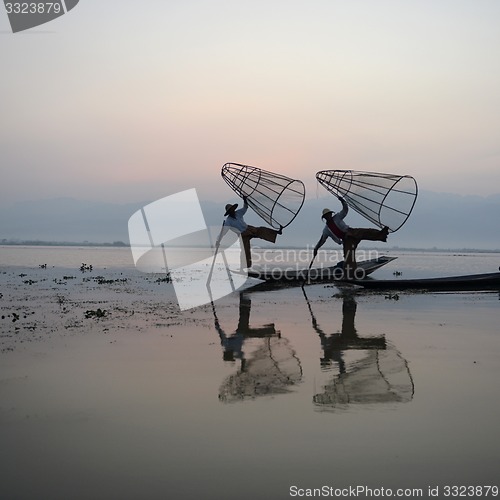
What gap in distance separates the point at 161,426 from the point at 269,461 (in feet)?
4.31

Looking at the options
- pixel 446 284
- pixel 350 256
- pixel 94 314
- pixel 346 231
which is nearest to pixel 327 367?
pixel 94 314

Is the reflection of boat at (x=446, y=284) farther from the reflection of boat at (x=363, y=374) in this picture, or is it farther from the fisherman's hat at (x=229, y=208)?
the reflection of boat at (x=363, y=374)

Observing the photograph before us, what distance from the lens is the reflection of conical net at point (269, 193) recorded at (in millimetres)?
23625

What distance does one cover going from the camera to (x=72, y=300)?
675 inches

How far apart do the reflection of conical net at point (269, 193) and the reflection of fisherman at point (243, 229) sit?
0.49 metres

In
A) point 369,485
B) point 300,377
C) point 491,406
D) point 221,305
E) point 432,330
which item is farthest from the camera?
point 221,305

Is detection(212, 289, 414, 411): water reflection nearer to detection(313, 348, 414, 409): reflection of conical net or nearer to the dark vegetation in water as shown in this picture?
detection(313, 348, 414, 409): reflection of conical net

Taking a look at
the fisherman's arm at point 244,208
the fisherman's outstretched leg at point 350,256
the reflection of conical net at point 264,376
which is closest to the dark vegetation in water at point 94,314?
the reflection of conical net at point 264,376

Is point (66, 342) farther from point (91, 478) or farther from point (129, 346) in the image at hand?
point (91, 478)

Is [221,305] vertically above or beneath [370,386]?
beneath

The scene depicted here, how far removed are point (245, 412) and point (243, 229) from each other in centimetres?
1774

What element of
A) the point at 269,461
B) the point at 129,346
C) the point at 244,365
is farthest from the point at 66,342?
the point at 269,461

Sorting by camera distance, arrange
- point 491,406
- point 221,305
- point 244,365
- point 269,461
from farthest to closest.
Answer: point 221,305, point 244,365, point 491,406, point 269,461

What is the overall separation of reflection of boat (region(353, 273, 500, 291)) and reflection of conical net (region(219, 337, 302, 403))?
1131cm
